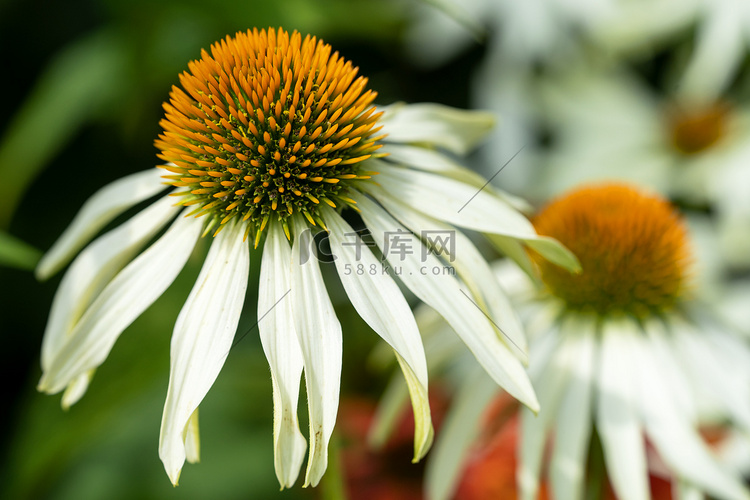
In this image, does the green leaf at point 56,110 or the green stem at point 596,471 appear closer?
the green stem at point 596,471

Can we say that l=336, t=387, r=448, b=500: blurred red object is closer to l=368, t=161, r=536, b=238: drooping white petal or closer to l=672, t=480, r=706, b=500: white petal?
l=672, t=480, r=706, b=500: white petal

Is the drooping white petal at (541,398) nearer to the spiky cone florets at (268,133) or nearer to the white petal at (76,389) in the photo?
the spiky cone florets at (268,133)

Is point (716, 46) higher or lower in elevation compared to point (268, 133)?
higher

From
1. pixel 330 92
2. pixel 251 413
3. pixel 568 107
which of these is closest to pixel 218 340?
pixel 330 92

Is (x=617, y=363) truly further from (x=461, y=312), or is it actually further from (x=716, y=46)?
(x=716, y=46)

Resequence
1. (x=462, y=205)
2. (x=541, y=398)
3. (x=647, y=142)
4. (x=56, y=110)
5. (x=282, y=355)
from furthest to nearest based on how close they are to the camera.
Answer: (x=647, y=142) → (x=56, y=110) → (x=541, y=398) → (x=462, y=205) → (x=282, y=355)

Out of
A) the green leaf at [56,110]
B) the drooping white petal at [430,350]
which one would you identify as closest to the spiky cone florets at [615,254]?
the drooping white petal at [430,350]

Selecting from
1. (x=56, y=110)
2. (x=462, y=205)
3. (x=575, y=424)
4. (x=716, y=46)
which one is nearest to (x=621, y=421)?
(x=575, y=424)

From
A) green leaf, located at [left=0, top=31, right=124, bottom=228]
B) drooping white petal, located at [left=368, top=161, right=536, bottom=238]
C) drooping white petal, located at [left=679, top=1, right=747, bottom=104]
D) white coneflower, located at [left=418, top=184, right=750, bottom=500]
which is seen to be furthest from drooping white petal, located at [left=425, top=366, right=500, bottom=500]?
drooping white petal, located at [left=679, top=1, right=747, bottom=104]
